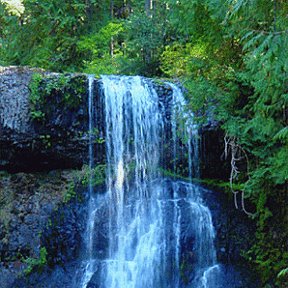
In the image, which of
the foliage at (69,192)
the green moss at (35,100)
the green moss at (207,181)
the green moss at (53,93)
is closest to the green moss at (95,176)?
the foliage at (69,192)

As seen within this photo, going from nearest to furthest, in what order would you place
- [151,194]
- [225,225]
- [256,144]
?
[256,144]
[225,225]
[151,194]

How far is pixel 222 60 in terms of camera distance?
8.03m

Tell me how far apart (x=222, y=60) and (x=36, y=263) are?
4.91 metres

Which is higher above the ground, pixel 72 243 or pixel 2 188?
pixel 2 188

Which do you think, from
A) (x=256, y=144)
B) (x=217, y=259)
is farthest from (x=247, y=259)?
(x=256, y=144)

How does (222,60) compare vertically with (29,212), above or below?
above

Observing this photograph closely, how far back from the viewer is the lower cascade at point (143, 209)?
7.73 metres

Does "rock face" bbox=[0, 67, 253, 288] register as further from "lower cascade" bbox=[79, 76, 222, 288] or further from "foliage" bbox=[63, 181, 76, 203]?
"lower cascade" bbox=[79, 76, 222, 288]

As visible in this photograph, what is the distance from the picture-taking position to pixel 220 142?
348 inches

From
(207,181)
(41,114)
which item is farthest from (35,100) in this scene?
(207,181)

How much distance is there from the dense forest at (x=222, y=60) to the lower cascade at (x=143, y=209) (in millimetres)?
827

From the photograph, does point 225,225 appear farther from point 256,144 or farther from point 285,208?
point 256,144

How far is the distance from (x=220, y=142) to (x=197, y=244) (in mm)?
2085

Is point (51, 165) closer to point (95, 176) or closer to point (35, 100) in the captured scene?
point (95, 176)
